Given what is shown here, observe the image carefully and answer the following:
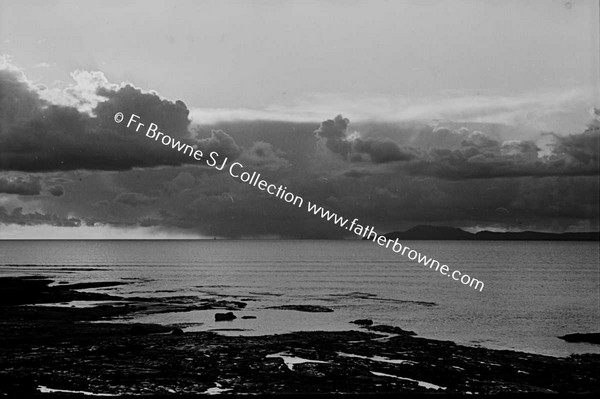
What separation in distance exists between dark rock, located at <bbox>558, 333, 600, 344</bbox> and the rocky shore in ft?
31.4

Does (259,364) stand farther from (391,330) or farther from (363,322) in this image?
(363,322)

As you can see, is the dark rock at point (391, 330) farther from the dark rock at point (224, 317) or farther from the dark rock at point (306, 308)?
the dark rock at point (306, 308)

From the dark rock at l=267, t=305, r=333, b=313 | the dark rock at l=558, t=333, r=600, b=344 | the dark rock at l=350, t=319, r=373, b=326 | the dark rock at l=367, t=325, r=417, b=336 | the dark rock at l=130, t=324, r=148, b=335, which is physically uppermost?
the dark rock at l=130, t=324, r=148, b=335

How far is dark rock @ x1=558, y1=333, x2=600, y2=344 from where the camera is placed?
1656 inches

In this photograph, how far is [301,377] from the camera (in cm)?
2536

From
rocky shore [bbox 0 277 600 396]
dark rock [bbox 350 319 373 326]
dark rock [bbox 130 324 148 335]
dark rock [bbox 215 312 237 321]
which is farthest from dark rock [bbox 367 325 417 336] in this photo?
dark rock [bbox 130 324 148 335]

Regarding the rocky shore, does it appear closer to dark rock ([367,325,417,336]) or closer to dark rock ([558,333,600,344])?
dark rock ([367,325,417,336])

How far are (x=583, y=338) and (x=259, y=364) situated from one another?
2682 centimetres

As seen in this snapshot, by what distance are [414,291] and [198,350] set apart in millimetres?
59671

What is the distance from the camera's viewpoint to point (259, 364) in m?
28.0

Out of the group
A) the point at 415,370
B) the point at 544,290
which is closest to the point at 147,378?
the point at 415,370

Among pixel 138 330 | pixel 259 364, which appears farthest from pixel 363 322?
pixel 259 364

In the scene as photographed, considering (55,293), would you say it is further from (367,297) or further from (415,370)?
(415,370)

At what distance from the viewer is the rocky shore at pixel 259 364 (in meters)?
23.8
